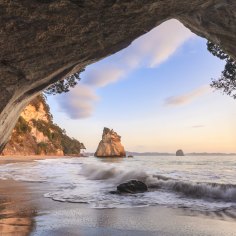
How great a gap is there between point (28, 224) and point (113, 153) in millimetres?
124473

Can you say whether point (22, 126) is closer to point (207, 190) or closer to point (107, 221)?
point (207, 190)

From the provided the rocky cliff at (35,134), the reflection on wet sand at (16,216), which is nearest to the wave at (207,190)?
the reflection on wet sand at (16,216)

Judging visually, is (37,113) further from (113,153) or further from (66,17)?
(66,17)

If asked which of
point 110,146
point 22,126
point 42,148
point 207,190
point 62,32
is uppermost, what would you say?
point 22,126

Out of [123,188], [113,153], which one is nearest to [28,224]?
[123,188]

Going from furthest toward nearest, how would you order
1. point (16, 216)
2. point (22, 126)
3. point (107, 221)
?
point (22, 126), point (16, 216), point (107, 221)

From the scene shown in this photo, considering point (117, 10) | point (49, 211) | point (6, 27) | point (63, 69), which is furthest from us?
point (49, 211)

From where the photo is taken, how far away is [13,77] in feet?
15.9

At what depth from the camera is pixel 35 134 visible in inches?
3499

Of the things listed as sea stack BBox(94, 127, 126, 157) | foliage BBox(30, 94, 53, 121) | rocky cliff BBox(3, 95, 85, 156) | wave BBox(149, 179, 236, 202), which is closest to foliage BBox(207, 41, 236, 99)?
wave BBox(149, 179, 236, 202)

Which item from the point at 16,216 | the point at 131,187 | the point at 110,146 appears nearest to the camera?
the point at 16,216

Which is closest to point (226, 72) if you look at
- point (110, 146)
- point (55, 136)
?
point (55, 136)

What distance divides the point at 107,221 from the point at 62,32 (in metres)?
3.23

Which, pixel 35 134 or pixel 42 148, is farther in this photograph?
pixel 42 148
